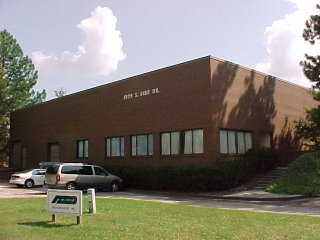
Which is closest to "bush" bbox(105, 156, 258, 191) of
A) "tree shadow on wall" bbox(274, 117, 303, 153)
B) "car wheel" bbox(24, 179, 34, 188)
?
"tree shadow on wall" bbox(274, 117, 303, 153)

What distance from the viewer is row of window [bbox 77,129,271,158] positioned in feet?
89.2

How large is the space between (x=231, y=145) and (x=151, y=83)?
683 centimetres

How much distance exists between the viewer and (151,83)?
99.8ft

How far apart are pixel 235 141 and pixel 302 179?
5.42m

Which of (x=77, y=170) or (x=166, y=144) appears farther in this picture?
(x=166, y=144)

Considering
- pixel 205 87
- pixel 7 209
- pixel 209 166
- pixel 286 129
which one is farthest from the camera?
pixel 286 129

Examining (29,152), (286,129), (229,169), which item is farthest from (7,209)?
(29,152)

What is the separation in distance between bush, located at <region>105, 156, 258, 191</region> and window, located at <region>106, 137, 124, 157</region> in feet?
14.6

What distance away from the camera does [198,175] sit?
25.0 meters

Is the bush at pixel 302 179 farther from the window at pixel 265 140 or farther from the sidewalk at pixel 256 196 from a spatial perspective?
the window at pixel 265 140

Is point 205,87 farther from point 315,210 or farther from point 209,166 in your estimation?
point 315,210

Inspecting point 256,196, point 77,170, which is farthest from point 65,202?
point 77,170

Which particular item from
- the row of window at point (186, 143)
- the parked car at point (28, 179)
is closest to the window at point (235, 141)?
the row of window at point (186, 143)

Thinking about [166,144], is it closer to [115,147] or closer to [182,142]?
[182,142]
